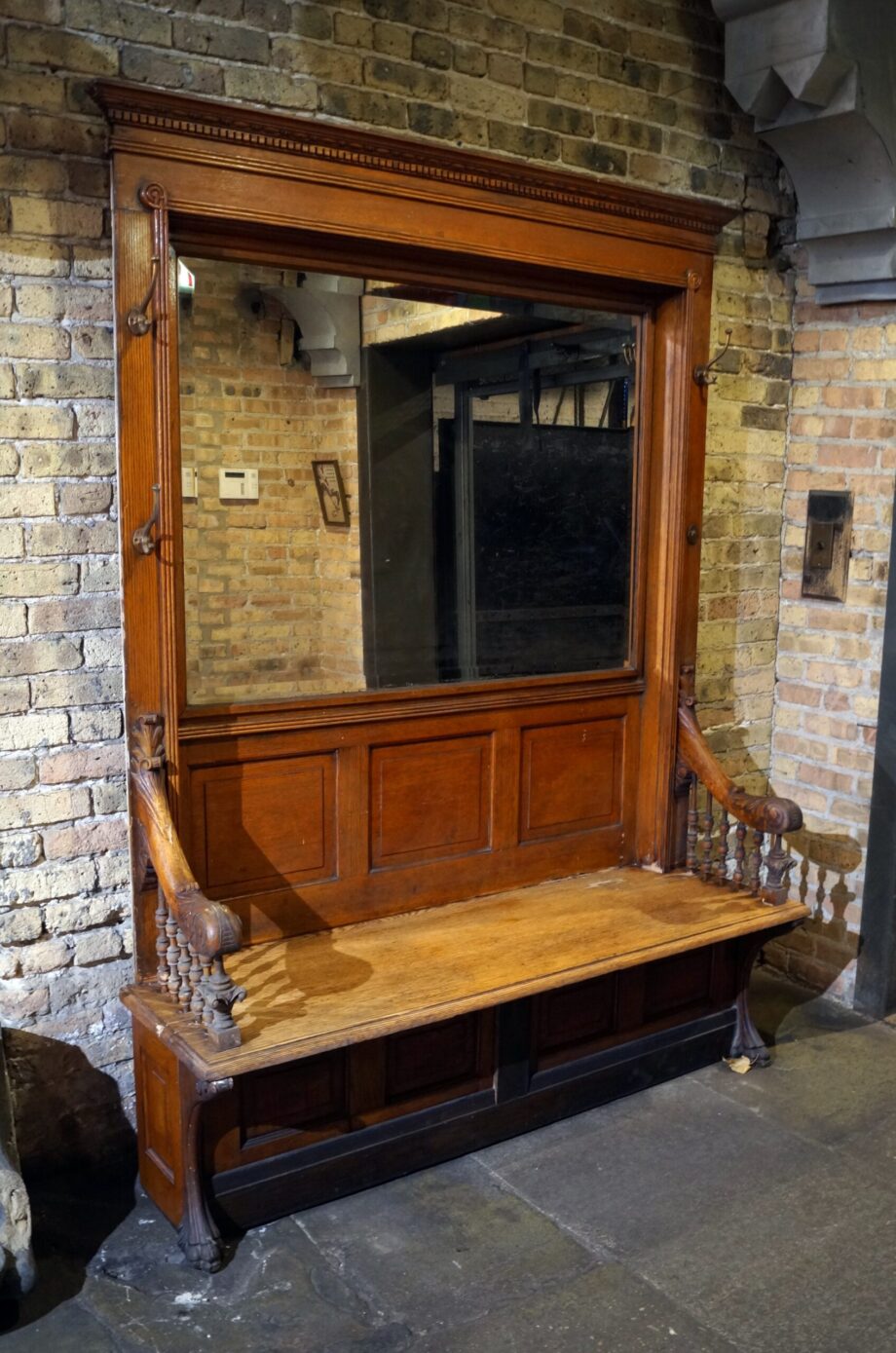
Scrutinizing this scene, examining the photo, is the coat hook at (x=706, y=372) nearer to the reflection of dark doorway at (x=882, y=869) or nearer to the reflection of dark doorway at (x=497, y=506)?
the reflection of dark doorway at (x=497, y=506)

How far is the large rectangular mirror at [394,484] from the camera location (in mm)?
2986

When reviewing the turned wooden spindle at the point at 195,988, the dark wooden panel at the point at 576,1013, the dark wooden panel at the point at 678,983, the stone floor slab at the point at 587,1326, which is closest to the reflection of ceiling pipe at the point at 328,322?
the turned wooden spindle at the point at 195,988

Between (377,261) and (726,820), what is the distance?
1977 millimetres

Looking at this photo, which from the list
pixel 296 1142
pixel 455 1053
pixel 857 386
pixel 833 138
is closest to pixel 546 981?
pixel 455 1053

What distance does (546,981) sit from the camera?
116 inches

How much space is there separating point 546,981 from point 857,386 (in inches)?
90.2

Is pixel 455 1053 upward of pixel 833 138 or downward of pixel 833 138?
downward

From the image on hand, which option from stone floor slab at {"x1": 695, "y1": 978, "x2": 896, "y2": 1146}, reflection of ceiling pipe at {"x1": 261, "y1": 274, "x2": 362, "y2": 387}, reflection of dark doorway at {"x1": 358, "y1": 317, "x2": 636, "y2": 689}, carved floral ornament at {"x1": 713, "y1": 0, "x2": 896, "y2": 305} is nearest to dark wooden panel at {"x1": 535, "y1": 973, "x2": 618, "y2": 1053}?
stone floor slab at {"x1": 695, "y1": 978, "x2": 896, "y2": 1146}

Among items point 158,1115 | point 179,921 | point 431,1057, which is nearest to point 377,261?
point 179,921

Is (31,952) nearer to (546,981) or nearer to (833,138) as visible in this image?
(546,981)

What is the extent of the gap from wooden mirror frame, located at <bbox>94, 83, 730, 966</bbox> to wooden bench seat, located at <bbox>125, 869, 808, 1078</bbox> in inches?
12.4

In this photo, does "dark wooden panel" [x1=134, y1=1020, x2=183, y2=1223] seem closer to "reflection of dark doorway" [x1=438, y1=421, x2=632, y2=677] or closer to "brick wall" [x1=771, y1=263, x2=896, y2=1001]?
"reflection of dark doorway" [x1=438, y1=421, x2=632, y2=677]

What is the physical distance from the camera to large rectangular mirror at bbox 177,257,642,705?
2.99 metres

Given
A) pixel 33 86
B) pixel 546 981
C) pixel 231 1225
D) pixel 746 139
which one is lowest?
pixel 231 1225
